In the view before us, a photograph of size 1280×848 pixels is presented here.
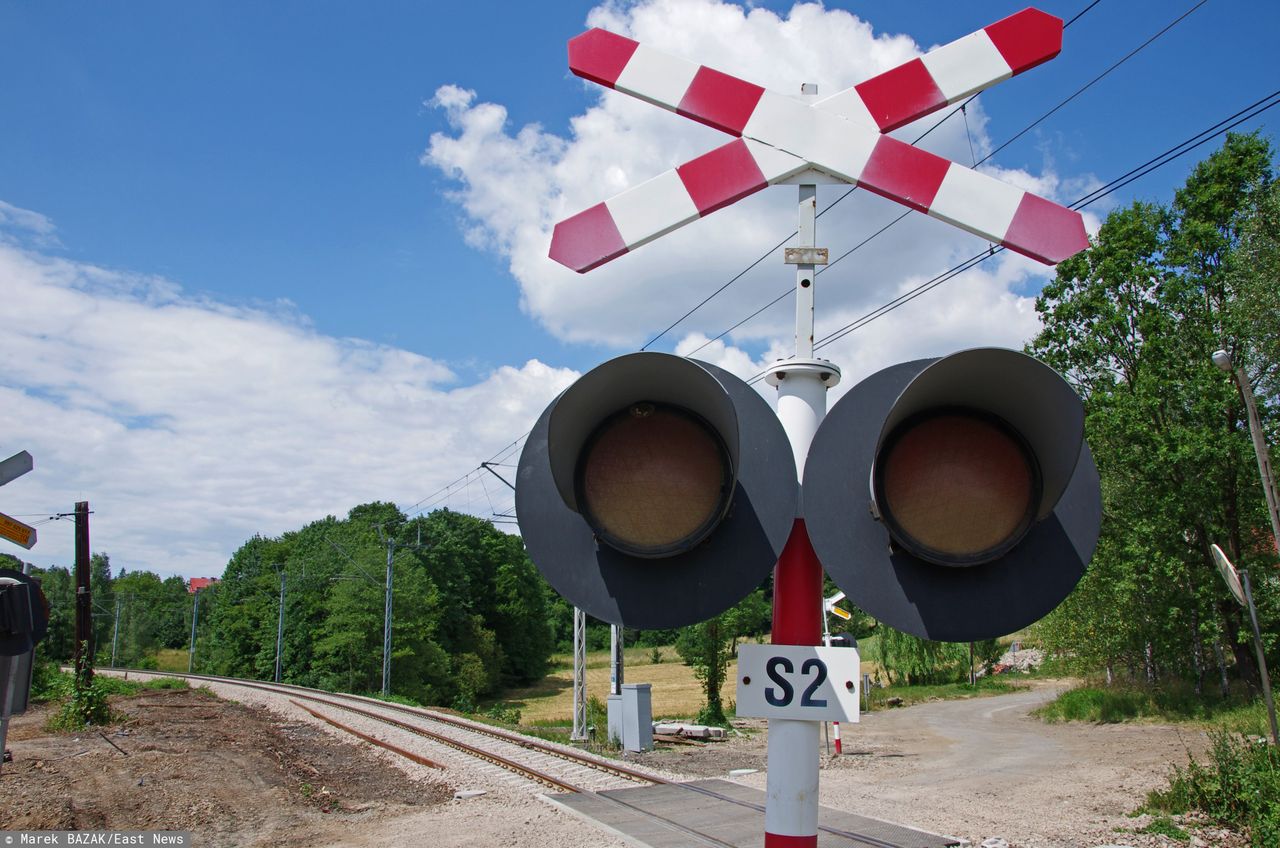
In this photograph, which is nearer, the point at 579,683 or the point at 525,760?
the point at 525,760

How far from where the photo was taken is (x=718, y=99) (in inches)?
91.5

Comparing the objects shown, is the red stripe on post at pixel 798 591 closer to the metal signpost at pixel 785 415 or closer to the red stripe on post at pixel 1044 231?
the metal signpost at pixel 785 415

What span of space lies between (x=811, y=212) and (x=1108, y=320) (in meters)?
26.1

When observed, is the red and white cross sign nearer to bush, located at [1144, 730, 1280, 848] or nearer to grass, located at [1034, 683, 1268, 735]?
bush, located at [1144, 730, 1280, 848]

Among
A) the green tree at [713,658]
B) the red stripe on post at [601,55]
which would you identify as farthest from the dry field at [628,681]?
the red stripe on post at [601,55]

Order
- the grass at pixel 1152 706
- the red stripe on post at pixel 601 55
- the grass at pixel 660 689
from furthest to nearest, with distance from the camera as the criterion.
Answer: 1. the grass at pixel 660 689
2. the grass at pixel 1152 706
3. the red stripe on post at pixel 601 55

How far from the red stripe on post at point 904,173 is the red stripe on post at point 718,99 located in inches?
14.2

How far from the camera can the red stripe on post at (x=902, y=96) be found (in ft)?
7.57

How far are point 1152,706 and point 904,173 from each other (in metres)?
26.0

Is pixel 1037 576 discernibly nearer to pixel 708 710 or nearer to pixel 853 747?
pixel 853 747

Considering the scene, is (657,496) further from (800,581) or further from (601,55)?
(601,55)

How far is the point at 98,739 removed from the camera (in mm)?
17703

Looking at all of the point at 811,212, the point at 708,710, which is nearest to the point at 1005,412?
the point at 811,212

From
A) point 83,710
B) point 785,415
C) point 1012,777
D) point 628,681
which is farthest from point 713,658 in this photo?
point 628,681
